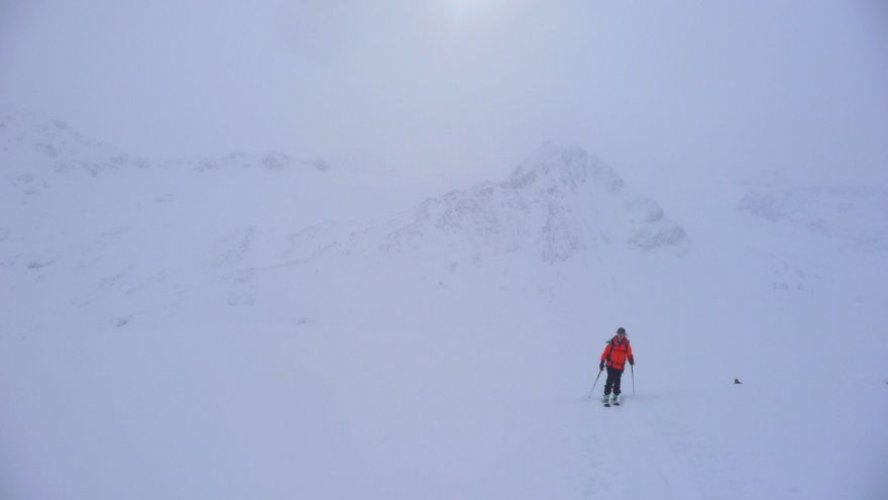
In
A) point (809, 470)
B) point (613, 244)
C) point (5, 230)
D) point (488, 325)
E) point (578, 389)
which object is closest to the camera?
point (809, 470)

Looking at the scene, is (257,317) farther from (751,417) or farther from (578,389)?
(751,417)

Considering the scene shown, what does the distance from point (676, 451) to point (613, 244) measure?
84.9 ft

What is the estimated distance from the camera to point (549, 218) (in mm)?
35812

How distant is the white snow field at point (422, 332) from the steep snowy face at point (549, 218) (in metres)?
0.20

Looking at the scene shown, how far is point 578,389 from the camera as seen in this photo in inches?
745

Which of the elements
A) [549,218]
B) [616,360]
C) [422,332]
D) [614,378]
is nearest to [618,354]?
[616,360]

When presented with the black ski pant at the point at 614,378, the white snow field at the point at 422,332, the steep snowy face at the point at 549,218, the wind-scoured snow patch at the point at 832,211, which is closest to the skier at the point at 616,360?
the black ski pant at the point at 614,378

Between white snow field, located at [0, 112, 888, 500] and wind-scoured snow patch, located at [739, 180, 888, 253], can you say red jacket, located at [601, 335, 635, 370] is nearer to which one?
white snow field, located at [0, 112, 888, 500]

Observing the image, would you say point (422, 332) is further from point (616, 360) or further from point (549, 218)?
point (616, 360)

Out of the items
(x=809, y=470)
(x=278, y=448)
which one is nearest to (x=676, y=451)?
(x=809, y=470)

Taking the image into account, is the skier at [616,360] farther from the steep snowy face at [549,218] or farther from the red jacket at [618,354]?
the steep snowy face at [549,218]

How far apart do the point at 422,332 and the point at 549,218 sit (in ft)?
43.7

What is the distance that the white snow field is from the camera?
12070 millimetres

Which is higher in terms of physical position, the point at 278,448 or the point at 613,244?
the point at 613,244
